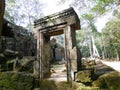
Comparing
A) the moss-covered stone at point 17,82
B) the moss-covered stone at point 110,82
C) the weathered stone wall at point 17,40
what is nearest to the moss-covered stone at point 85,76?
the moss-covered stone at point 110,82

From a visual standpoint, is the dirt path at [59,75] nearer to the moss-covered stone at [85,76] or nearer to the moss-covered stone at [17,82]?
the moss-covered stone at [17,82]

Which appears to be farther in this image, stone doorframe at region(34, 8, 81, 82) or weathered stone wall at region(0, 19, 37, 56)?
weathered stone wall at region(0, 19, 37, 56)

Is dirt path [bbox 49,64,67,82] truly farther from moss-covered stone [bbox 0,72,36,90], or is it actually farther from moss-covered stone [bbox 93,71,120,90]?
moss-covered stone [bbox 93,71,120,90]

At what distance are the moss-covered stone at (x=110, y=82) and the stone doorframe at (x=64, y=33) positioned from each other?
A: 1.22 meters

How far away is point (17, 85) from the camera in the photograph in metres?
6.66

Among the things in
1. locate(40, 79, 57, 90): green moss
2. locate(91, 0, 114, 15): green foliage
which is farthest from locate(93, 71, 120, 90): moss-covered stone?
locate(91, 0, 114, 15): green foliage

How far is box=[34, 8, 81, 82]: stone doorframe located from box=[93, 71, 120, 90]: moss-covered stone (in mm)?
1225

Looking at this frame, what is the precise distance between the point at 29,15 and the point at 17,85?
21.8 meters

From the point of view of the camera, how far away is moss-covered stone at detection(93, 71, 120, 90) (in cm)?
471

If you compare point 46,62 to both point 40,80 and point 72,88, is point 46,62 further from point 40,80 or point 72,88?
point 72,88

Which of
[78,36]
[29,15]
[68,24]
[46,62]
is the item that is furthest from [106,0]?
[78,36]

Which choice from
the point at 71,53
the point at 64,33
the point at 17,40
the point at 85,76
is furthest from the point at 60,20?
the point at 17,40

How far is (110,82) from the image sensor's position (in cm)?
481

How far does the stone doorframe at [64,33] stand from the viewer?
6.10 m
